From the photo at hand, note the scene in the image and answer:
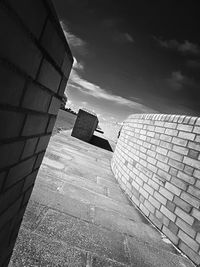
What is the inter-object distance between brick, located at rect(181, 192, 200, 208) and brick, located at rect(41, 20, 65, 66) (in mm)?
2757

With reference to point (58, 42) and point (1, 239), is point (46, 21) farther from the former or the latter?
point (1, 239)

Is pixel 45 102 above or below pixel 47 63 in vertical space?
below

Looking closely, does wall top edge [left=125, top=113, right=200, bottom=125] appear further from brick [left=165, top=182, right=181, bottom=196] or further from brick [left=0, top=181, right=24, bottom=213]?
brick [left=0, top=181, right=24, bottom=213]

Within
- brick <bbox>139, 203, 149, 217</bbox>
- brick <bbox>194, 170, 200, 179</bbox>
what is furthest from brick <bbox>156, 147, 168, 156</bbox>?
brick <bbox>139, 203, 149, 217</bbox>

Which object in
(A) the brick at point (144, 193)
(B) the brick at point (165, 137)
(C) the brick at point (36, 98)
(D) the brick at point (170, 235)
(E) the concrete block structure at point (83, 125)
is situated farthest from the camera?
(E) the concrete block structure at point (83, 125)

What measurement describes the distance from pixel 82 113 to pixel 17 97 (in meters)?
11.2

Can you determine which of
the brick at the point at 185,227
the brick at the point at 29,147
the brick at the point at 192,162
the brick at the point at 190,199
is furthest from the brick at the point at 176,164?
the brick at the point at 29,147

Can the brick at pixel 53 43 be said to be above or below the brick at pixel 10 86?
above

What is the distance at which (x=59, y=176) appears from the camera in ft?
13.7

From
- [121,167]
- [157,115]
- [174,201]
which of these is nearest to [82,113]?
[121,167]

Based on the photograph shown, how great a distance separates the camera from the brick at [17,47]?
56 cm

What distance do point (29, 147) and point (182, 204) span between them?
9.27 feet

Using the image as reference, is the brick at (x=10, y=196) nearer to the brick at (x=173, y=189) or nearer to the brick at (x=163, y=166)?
the brick at (x=173, y=189)

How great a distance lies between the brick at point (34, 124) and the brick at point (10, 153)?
7 centimetres
